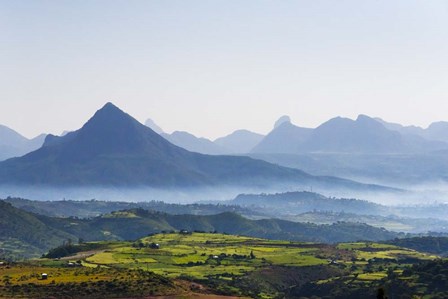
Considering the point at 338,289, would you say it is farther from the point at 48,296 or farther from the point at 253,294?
the point at 48,296

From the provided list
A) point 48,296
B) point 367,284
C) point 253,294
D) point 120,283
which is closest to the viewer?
point 48,296

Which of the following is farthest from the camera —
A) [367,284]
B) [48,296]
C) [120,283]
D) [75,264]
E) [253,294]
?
[75,264]

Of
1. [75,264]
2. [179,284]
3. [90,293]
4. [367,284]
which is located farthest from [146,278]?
[367,284]

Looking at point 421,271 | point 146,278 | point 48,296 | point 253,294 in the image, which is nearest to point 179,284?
point 146,278

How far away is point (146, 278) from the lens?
162 meters

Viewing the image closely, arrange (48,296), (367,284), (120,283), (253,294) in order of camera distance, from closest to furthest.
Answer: (48,296) < (120,283) < (253,294) < (367,284)

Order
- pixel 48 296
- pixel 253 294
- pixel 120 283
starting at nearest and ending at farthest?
pixel 48 296 → pixel 120 283 → pixel 253 294

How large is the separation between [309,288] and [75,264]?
65.1 meters

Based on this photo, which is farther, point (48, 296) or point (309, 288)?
point (309, 288)

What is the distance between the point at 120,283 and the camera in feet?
506

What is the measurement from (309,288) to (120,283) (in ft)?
207

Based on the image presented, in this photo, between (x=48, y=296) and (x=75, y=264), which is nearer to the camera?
(x=48, y=296)

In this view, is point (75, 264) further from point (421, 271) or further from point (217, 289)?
point (421, 271)

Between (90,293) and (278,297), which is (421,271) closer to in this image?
(278,297)
